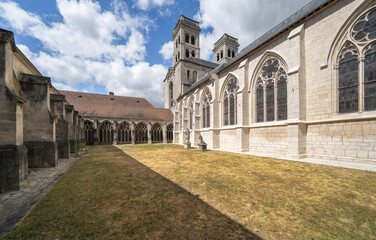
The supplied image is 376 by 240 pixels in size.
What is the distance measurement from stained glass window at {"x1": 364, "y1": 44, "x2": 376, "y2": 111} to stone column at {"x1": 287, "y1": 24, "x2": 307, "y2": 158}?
2.15 meters

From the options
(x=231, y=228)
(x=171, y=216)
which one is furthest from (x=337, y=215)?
(x=171, y=216)

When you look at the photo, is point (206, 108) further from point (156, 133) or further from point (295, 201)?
point (295, 201)

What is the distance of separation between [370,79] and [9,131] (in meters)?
13.5

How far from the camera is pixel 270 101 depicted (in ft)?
32.1

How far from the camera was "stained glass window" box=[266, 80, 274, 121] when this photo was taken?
9.68 meters

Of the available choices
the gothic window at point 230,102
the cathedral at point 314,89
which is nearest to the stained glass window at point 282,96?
the cathedral at point 314,89

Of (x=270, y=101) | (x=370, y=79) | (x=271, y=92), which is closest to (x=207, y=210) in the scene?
(x=370, y=79)

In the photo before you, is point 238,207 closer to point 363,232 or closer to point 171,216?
point 171,216

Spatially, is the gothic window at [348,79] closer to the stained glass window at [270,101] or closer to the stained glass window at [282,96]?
the stained glass window at [282,96]

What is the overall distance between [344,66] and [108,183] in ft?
36.9

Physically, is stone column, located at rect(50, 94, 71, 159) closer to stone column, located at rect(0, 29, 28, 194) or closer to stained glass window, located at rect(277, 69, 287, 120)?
stone column, located at rect(0, 29, 28, 194)

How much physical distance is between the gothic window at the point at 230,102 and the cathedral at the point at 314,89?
592 millimetres

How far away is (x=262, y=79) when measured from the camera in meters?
10.3

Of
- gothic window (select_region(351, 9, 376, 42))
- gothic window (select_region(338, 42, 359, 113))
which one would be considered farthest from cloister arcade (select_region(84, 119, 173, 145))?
gothic window (select_region(351, 9, 376, 42))
